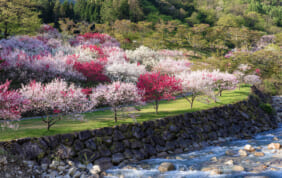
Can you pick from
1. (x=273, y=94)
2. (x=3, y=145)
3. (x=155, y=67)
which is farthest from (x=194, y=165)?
(x=273, y=94)

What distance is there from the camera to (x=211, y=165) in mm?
14031

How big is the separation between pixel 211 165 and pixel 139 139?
5038 mm

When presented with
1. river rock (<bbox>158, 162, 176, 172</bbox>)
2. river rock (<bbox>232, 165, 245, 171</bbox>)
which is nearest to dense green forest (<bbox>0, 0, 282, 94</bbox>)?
river rock (<bbox>232, 165, 245, 171</bbox>)

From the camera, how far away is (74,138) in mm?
13836

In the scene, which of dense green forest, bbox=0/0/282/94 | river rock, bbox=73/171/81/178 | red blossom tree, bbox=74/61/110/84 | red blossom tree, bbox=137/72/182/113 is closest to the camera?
river rock, bbox=73/171/81/178

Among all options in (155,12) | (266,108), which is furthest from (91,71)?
(155,12)

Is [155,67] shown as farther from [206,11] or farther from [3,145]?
[206,11]

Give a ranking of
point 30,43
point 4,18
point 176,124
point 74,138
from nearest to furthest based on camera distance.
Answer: point 74,138
point 176,124
point 30,43
point 4,18

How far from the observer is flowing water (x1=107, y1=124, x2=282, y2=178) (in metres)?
12.6

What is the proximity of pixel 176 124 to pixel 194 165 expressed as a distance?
15.6ft

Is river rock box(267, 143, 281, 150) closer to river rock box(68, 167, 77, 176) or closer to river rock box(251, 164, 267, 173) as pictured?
river rock box(251, 164, 267, 173)

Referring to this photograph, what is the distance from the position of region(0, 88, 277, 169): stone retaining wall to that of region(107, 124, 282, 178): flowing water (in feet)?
3.11

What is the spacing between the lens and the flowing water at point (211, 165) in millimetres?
12648

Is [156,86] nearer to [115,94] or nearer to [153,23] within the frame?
[115,94]
